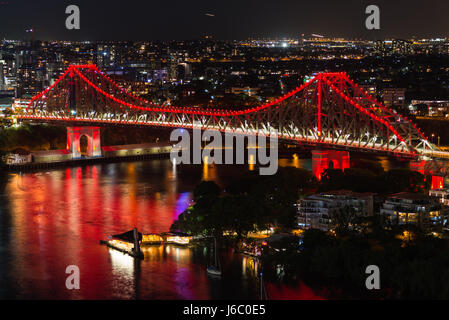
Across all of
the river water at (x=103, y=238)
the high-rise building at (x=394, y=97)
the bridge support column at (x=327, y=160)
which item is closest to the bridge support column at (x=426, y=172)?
the bridge support column at (x=327, y=160)

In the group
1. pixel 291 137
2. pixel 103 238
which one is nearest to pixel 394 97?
pixel 291 137

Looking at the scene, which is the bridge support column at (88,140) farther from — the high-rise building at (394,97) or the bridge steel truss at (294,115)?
the high-rise building at (394,97)

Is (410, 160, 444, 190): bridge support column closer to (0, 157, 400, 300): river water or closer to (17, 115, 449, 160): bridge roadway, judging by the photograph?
(17, 115, 449, 160): bridge roadway

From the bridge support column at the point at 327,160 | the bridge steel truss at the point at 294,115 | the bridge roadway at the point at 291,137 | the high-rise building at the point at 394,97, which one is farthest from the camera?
the high-rise building at the point at 394,97

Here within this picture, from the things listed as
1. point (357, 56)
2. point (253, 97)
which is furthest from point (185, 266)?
point (357, 56)

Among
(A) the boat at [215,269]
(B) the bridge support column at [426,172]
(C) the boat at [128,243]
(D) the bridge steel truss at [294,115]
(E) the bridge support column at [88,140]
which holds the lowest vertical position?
(A) the boat at [215,269]

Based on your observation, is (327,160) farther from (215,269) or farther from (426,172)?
(215,269)
